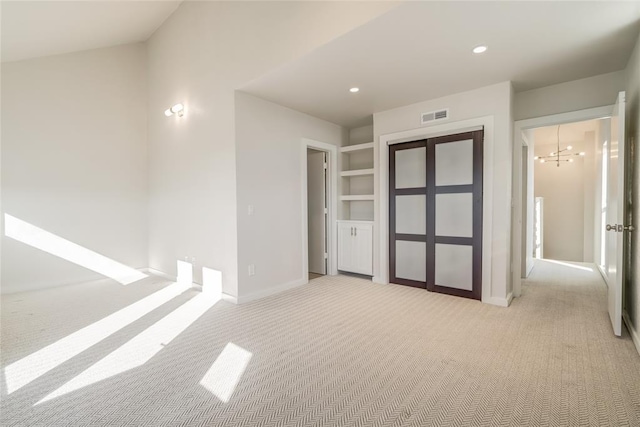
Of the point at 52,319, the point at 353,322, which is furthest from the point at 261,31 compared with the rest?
the point at 52,319

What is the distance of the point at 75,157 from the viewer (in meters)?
4.58

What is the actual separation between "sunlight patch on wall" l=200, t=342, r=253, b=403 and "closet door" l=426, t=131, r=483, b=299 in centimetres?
269

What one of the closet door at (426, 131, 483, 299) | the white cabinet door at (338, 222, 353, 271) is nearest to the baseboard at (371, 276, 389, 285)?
the white cabinet door at (338, 222, 353, 271)

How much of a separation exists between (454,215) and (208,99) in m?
3.53

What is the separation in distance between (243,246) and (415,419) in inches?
102

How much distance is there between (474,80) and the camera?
332 cm

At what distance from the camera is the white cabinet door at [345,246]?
4906 millimetres

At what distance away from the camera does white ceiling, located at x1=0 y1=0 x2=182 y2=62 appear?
3.36 m

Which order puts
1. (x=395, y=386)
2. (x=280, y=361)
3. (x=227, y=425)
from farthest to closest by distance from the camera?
(x=280, y=361), (x=395, y=386), (x=227, y=425)

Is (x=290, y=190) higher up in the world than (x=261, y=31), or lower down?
lower down

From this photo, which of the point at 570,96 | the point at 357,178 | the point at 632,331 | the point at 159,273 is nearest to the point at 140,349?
the point at 159,273

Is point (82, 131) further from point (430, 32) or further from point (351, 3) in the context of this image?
point (430, 32)

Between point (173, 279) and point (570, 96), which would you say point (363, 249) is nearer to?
point (173, 279)

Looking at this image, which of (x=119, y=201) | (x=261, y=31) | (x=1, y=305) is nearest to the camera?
(x=261, y=31)
